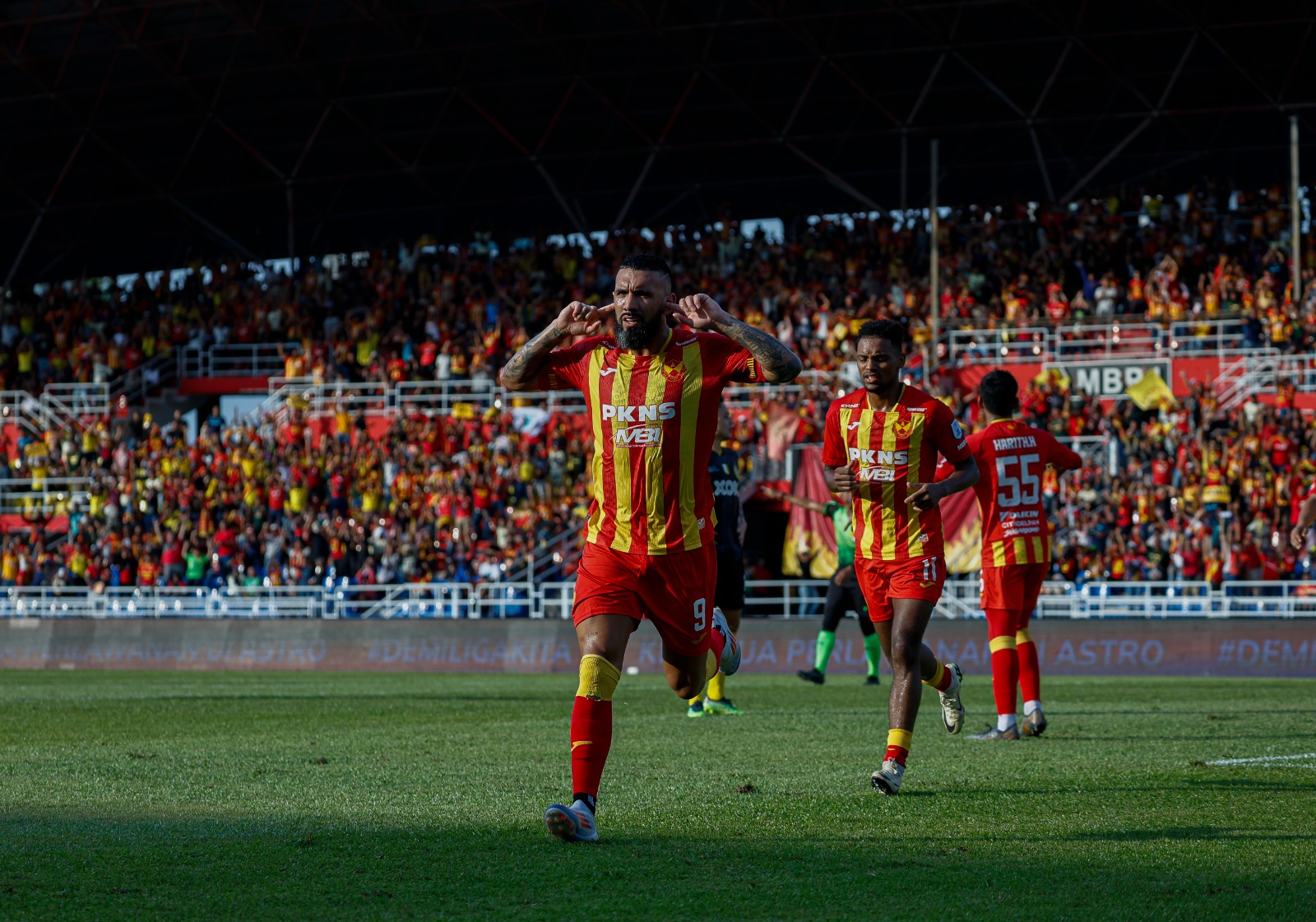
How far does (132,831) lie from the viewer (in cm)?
642

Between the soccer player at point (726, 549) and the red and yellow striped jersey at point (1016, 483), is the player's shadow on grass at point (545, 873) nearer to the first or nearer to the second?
the red and yellow striped jersey at point (1016, 483)

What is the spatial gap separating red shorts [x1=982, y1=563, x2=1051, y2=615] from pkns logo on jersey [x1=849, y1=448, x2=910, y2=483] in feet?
8.09

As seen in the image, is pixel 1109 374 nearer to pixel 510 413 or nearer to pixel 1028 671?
pixel 510 413

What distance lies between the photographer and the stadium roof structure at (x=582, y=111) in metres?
36.1

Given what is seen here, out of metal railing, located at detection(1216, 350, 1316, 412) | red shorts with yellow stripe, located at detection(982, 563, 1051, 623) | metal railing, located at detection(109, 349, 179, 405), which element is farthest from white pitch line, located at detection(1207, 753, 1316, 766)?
metal railing, located at detection(109, 349, 179, 405)

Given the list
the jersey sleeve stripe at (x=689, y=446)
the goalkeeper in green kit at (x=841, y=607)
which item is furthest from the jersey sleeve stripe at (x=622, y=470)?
the goalkeeper in green kit at (x=841, y=607)

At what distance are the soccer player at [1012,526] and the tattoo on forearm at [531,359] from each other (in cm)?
440

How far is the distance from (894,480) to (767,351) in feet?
7.05

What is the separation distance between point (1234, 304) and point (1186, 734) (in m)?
22.0

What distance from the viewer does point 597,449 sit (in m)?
6.91

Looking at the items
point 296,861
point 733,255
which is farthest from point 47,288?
point 296,861

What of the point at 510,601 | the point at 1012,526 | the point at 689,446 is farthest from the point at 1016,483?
the point at 510,601

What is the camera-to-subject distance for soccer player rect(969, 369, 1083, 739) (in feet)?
34.9

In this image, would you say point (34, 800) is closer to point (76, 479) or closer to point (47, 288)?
point (76, 479)
